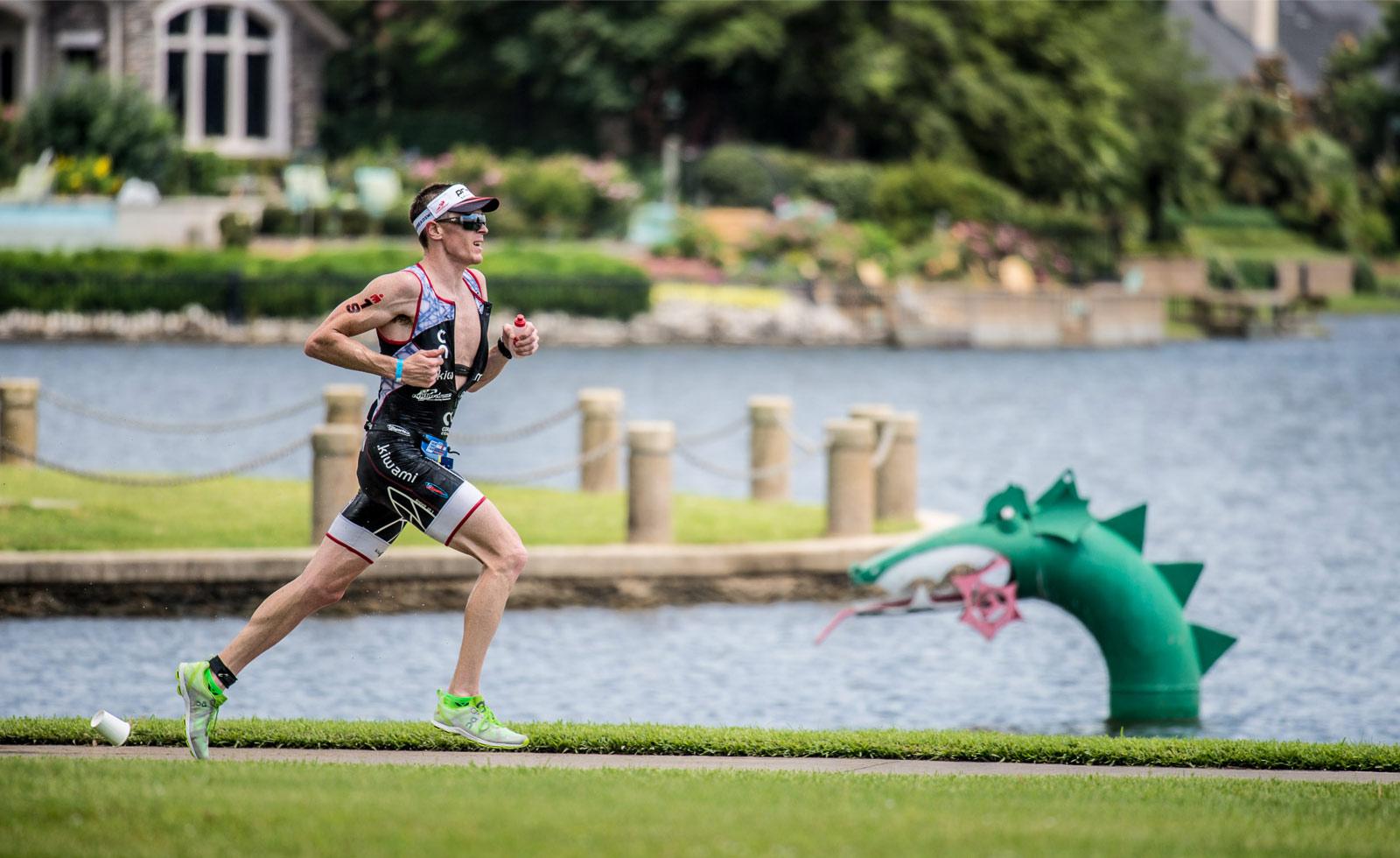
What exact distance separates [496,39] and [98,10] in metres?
10.4

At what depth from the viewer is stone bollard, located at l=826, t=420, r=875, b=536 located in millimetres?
17188

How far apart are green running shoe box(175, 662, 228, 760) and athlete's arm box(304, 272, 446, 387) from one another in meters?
1.25

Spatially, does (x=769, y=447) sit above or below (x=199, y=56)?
below

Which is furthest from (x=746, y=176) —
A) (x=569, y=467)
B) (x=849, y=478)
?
(x=569, y=467)

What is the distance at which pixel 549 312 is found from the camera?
45062mm

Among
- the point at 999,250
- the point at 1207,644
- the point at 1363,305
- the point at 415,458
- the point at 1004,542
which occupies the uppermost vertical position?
the point at 999,250

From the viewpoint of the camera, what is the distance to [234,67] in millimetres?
52750

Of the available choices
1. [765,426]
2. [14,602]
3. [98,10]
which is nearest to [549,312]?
[98,10]

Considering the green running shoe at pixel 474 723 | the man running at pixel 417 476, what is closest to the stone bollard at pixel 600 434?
the green running shoe at pixel 474 723

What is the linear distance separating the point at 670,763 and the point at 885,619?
358 inches

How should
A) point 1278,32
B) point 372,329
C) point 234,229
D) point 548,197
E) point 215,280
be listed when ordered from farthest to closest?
1. point 1278,32
2. point 548,197
3. point 234,229
4. point 215,280
5. point 372,329

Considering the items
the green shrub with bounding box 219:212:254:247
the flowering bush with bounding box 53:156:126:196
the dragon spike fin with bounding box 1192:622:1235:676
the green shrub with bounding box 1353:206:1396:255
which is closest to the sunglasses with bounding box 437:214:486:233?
the dragon spike fin with bounding box 1192:622:1235:676

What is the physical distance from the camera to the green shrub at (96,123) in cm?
4450

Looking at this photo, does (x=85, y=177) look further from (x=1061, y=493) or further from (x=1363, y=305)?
(x=1363, y=305)
